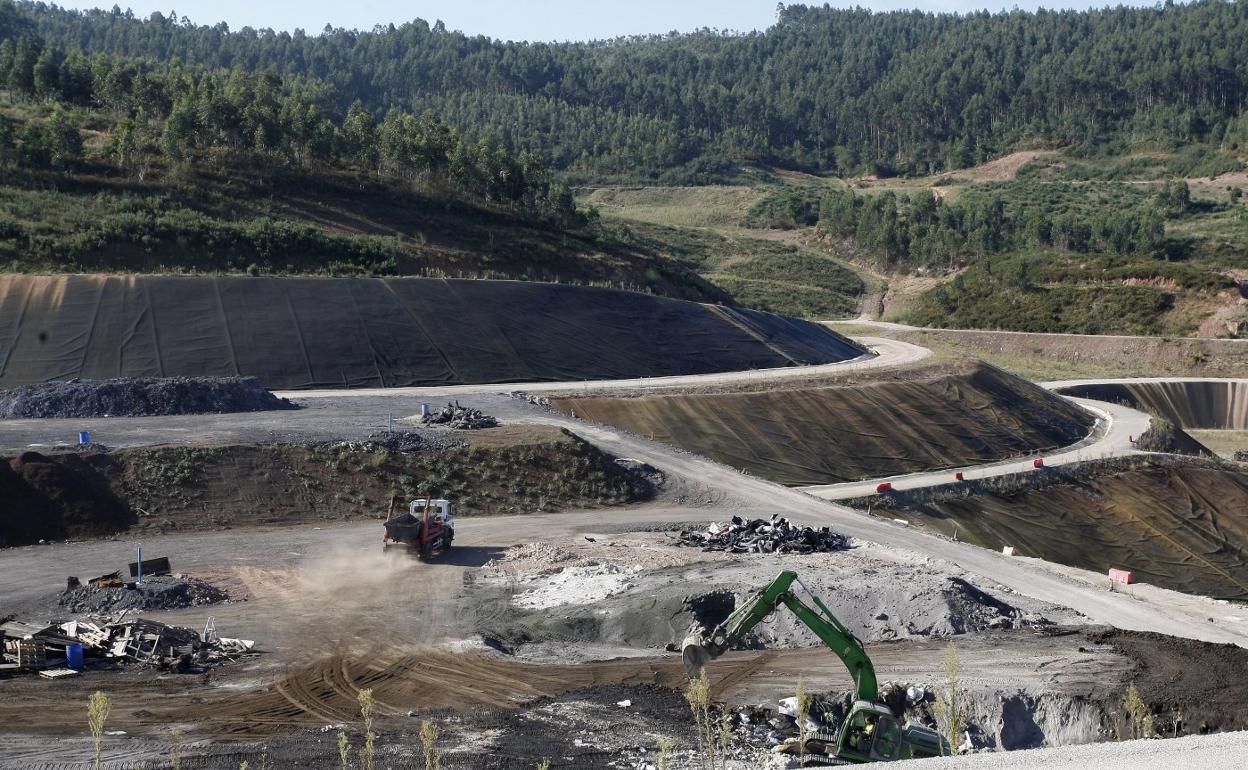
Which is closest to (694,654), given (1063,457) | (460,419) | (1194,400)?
(460,419)

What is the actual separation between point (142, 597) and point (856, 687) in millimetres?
16762

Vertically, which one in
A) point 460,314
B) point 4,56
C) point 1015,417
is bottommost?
point 1015,417

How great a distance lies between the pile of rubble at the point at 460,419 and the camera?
4344cm

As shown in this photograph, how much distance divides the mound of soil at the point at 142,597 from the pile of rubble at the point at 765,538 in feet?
43.1

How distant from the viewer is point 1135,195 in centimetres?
14412

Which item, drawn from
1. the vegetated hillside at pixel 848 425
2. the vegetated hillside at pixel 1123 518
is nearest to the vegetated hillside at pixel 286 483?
the vegetated hillside at pixel 848 425

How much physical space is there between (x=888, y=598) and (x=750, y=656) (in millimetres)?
4113

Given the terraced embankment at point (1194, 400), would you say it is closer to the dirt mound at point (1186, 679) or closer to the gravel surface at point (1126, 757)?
the dirt mound at point (1186, 679)

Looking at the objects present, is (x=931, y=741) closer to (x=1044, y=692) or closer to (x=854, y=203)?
(x=1044, y=692)

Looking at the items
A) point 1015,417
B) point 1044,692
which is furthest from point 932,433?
point 1044,692

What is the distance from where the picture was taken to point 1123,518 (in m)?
47.8

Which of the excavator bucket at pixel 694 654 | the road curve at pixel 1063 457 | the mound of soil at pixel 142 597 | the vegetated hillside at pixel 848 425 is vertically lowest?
the road curve at pixel 1063 457

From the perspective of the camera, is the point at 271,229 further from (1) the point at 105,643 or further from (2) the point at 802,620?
(2) the point at 802,620

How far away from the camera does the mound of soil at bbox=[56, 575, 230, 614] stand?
2575 cm
